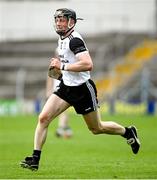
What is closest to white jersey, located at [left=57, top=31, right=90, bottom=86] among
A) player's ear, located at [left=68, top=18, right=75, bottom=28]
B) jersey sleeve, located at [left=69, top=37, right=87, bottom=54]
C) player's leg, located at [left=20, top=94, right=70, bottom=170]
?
jersey sleeve, located at [left=69, top=37, right=87, bottom=54]

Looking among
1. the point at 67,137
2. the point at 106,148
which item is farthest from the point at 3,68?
the point at 106,148

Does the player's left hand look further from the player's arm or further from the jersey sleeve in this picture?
the jersey sleeve

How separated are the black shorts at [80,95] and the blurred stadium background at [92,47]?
74.7 ft

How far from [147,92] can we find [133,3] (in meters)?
7.42

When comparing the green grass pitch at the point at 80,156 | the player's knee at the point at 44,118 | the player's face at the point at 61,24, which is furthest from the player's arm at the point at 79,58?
the green grass pitch at the point at 80,156

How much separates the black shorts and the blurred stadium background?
22768mm

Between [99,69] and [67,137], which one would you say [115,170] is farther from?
[99,69]

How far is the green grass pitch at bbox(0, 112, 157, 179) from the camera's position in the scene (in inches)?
512

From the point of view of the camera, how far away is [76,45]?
528 inches

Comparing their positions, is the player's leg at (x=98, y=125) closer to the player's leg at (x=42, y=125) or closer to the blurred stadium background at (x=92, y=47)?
the player's leg at (x=42, y=125)

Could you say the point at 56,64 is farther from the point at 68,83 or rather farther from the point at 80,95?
the point at 80,95

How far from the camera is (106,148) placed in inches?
755

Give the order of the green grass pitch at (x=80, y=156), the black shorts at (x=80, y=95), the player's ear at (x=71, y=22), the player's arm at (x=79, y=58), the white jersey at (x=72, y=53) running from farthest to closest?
1. the black shorts at (x=80, y=95)
2. the player's ear at (x=71, y=22)
3. the white jersey at (x=72, y=53)
4. the player's arm at (x=79, y=58)
5. the green grass pitch at (x=80, y=156)

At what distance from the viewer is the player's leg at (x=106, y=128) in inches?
551
